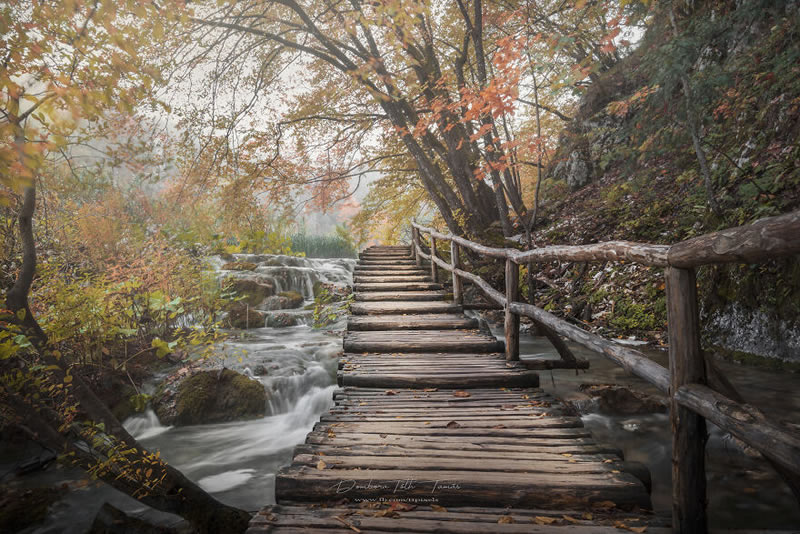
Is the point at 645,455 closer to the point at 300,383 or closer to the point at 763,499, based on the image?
the point at 763,499

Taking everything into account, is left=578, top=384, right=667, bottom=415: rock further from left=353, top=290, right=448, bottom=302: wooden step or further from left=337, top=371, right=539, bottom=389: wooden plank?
left=353, top=290, right=448, bottom=302: wooden step

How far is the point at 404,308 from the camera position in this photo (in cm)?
680

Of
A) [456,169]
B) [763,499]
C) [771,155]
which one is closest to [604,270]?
[771,155]

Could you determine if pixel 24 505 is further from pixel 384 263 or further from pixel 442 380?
pixel 384 263

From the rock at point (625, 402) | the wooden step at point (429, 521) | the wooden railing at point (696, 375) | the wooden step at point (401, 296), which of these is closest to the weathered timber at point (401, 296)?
the wooden step at point (401, 296)

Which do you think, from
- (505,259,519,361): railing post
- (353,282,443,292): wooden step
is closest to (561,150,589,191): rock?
(353,282,443,292): wooden step

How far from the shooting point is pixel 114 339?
21.9 feet

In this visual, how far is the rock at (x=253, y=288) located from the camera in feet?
39.8

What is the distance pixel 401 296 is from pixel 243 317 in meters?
4.91

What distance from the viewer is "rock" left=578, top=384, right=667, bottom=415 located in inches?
204

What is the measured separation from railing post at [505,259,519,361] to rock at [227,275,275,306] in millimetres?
8976

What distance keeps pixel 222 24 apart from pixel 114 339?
19.9 ft

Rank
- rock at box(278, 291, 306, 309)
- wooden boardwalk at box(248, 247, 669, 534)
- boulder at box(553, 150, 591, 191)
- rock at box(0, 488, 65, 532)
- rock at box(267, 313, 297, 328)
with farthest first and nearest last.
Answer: boulder at box(553, 150, 591, 191)
rock at box(278, 291, 306, 309)
rock at box(267, 313, 297, 328)
rock at box(0, 488, 65, 532)
wooden boardwalk at box(248, 247, 669, 534)

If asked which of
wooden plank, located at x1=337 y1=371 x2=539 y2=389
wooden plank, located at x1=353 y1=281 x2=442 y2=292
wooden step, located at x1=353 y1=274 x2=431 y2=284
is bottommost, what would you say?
wooden plank, located at x1=337 y1=371 x2=539 y2=389
